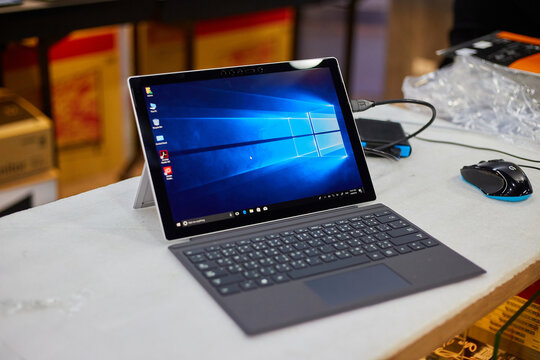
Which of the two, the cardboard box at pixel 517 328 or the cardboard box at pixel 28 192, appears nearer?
the cardboard box at pixel 517 328

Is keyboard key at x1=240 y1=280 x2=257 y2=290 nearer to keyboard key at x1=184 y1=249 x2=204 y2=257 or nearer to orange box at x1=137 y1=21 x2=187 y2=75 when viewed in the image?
keyboard key at x1=184 y1=249 x2=204 y2=257

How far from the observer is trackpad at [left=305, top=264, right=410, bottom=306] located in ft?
2.63

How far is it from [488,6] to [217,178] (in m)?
1.25

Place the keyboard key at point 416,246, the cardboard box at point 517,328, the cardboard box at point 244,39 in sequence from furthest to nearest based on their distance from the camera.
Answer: the cardboard box at point 244,39 → the cardboard box at point 517,328 → the keyboard key at point 416,246

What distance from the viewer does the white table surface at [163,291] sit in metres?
0.71

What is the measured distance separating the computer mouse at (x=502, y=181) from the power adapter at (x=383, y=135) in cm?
15

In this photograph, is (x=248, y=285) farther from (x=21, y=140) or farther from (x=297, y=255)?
(x=21, y=140)

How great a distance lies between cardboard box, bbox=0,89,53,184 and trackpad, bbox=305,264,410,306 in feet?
5.20

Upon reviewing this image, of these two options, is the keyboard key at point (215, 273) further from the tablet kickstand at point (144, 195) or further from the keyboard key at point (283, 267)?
the tablet kickstand at point (144, 195)

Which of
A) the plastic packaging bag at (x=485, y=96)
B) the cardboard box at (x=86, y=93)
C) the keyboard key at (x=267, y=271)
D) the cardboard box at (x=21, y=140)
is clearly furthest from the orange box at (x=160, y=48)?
the keyboard key at (x=267, y=271)

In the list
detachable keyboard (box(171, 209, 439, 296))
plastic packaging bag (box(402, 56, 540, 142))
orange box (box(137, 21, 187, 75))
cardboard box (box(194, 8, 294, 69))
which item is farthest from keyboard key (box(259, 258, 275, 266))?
cardboard box (box(194, 8, 294, 69))

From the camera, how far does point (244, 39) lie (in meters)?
3.28

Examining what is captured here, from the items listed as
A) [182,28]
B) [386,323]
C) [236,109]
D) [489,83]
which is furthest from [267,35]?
[386,323]

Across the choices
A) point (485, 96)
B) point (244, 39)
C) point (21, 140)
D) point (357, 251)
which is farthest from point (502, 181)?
point (244, 39)
